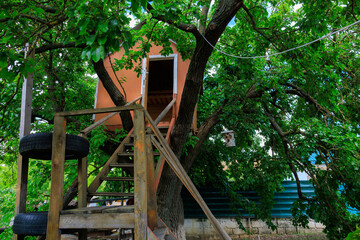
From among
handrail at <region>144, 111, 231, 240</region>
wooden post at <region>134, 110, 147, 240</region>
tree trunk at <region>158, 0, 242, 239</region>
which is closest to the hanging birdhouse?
tree trunk at <region>158, 0, 242, 239</region>

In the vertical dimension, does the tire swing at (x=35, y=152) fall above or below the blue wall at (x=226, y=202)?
above

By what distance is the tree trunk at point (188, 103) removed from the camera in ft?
13.5

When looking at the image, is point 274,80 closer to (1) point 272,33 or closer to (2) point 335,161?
(1) point 272,33

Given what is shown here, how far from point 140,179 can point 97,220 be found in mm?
618

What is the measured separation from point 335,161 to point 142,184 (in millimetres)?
5512

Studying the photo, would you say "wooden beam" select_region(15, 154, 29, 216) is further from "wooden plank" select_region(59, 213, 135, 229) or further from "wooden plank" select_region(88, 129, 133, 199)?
"wooden plank" select_region(88, 129, 133, 199)

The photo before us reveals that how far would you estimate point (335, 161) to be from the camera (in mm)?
6141

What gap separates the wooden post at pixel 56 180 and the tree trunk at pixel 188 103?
2542mm

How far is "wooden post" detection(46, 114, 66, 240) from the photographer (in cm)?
262

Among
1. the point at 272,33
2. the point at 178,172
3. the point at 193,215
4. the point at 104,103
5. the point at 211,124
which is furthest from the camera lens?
the point at 193,215

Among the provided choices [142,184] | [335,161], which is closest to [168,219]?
[142,184]

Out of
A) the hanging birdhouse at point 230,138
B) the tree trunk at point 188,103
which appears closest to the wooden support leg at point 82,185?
the tree trunk at point 188,103

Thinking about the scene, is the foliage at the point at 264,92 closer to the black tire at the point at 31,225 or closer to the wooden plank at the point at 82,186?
the wooden plank at the point at 82,186

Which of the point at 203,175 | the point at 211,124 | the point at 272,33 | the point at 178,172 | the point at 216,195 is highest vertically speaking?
the point at 272,33
